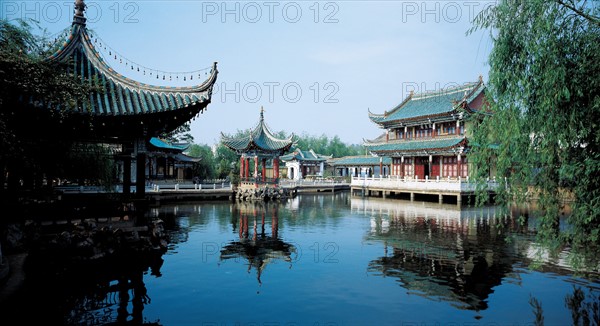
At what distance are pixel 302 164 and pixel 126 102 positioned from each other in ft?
164

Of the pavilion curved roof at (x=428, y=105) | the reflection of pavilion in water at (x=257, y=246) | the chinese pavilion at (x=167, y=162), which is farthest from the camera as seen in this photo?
the chinese pavilion at (x=167, y=162)

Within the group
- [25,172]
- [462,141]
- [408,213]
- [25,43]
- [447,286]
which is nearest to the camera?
[25,43]

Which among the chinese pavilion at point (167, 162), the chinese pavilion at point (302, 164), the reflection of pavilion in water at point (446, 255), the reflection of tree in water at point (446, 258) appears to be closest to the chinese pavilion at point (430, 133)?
the reflection of pavilion in water at point (446, 255)

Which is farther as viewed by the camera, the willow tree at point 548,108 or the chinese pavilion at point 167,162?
the chinese pavilion at point 167,162

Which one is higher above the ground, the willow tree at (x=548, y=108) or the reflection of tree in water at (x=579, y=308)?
the willow tree at (x=548, y=108)

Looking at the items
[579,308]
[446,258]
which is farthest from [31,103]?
[579,308]

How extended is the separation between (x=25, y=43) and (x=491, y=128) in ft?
31.9

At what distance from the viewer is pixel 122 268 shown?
10172 mm

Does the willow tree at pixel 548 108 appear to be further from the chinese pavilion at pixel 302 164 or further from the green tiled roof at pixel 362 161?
the chinese pavilion at pixel 302 164

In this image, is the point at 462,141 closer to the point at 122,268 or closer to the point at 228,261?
the point at 228,261

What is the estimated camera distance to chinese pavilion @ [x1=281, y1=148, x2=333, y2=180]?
197 ft

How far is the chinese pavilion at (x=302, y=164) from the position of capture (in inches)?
2370

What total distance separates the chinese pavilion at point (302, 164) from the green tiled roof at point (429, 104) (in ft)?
69.7

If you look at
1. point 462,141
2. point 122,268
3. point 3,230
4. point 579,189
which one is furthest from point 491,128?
point 462,141
